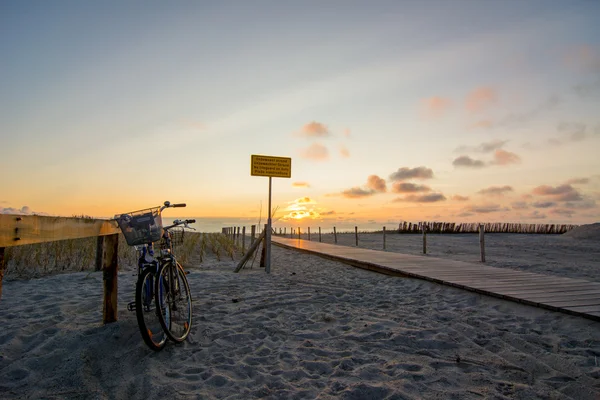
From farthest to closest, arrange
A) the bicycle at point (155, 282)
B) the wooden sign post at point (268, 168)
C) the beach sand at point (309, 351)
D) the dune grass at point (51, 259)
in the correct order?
the wooden sign post at point (268, 168) < the dune grass at point (51, 259) < the bicycle at point (155, 282) < the beach sand at point (309, 351)

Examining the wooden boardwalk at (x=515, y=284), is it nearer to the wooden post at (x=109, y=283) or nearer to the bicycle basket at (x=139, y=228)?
the bicycle basket at (x=139, y=228)

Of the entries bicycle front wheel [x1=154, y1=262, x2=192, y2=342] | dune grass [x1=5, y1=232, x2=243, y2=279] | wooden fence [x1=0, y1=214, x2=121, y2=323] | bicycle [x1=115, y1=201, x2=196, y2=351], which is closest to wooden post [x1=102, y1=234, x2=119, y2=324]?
wooden fence [x1=0, y1=214, x2=121, y2=323]

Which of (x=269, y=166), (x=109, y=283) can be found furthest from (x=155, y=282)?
(x=269, y=166)

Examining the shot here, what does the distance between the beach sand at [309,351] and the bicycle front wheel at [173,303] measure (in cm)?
18

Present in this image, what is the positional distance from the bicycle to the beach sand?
0.19 meters

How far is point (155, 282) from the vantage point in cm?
326

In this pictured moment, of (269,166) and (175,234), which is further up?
(269,166)

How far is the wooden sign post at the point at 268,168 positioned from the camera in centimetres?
894

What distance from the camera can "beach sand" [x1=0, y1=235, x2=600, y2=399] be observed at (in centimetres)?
268

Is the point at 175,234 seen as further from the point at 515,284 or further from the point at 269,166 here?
the point at 515,284

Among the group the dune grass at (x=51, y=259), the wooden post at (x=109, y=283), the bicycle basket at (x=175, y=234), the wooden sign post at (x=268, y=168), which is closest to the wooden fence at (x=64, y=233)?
the wooden post at (x=109, y=283)

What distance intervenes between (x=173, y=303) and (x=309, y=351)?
5.20ft

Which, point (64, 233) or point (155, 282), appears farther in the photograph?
point (155, 282)

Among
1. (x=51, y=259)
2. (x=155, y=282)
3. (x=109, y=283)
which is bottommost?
(x=51, y=259)
